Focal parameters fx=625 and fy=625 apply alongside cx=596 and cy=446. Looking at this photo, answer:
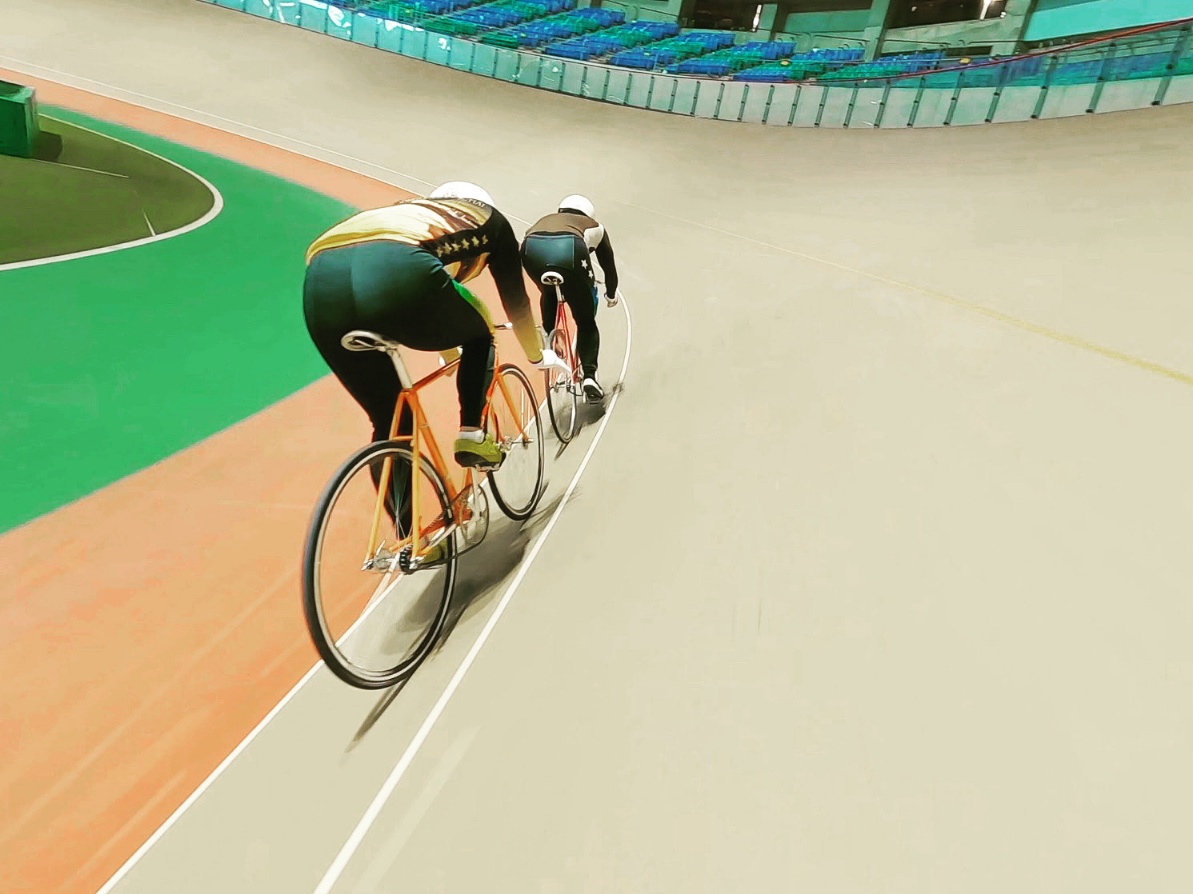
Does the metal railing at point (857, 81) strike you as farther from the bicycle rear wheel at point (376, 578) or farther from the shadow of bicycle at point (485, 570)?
the bicycle rear wheel at point (376, 578)

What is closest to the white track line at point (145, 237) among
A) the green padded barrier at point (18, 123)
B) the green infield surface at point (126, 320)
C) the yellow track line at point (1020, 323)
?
the green infield surface at point (126, 320)

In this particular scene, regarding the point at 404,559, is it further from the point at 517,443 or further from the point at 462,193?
the point at 462,193

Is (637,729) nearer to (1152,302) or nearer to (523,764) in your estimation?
(523,764)

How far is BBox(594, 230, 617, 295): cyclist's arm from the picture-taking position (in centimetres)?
371

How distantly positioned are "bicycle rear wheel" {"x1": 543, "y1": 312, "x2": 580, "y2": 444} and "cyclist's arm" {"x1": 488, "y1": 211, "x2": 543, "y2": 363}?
0.95 m

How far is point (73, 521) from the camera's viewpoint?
2475 mm

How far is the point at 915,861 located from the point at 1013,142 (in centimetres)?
1137

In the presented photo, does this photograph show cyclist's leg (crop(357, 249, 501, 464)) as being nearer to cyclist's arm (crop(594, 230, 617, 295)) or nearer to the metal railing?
cyclist's arm (crop(594, 230, 617, 295))

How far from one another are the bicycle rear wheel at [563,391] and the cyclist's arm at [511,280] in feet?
3.13

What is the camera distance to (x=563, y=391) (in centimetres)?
396

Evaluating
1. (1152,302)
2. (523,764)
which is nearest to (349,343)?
(523,764)

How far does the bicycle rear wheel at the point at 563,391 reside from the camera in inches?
137

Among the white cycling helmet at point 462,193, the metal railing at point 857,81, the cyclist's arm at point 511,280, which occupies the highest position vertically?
the metal railing at point 857,81

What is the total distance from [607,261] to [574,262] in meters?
0.50
